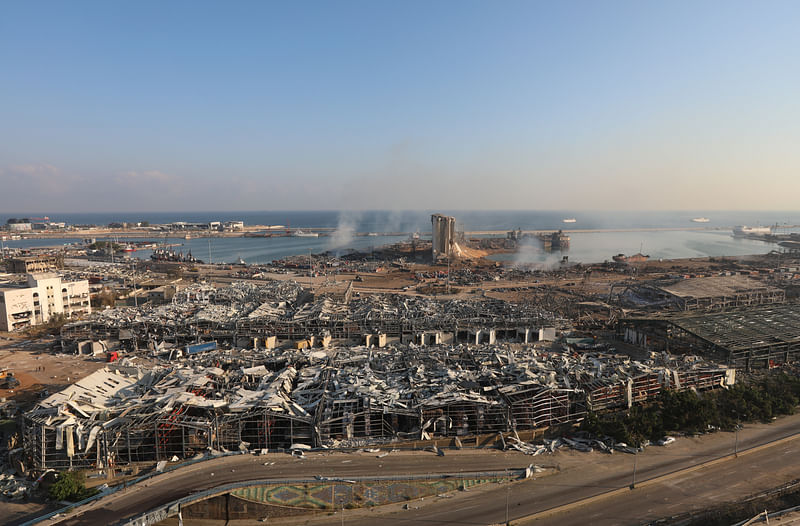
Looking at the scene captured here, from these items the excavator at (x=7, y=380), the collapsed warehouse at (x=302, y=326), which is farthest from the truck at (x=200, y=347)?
the excavator at (x=7, y=380)

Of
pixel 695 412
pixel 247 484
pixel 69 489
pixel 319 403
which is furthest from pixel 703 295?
pixel 69 489

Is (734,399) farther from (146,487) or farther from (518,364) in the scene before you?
(146,487)

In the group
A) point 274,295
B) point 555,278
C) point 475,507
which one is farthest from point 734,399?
point 555,278

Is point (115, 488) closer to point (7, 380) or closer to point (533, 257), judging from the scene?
point (7, 380)

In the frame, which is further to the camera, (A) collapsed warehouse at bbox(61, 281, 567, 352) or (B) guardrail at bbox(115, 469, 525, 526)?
(A) collapsed warehouse at bbox(61, 281, 567, 352)

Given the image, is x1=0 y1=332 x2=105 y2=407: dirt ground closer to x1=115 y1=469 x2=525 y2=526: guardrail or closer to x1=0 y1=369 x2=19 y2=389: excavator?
x1=0 y1=369 x2=19 y2=389: excavator

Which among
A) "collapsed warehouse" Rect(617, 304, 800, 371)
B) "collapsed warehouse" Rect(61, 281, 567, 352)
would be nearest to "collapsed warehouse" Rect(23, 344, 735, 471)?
"collapsed warehouse" Rect(617, 304, 800, 371)

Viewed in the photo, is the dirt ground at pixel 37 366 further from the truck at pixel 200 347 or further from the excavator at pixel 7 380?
the truck at pixel 200 347
